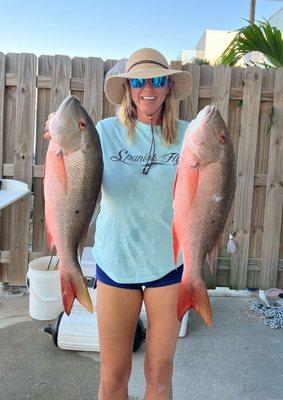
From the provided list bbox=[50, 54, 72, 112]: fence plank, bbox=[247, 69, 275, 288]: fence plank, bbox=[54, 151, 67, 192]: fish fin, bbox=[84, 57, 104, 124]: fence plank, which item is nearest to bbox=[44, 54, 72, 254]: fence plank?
bbox=[50, 54, 72, 112]: fence plank

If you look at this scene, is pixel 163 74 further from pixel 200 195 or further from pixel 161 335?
pixel 161 335

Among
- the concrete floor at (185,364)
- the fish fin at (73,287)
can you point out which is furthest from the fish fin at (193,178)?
the concrete floor at (185,364)

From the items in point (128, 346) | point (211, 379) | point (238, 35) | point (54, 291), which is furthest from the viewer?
point (238, 35)

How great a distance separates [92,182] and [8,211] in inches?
113

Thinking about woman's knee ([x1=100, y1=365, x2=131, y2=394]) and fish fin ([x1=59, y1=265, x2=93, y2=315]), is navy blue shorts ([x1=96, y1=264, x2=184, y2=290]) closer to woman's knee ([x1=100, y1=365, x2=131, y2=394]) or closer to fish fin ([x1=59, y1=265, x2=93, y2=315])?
fish fin ([x1=59, y1=265, x2=93, y2=315])

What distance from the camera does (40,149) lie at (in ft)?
14.5

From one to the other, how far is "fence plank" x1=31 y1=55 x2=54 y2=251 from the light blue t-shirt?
8.11ft

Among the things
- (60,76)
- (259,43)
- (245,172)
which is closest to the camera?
(60,76)

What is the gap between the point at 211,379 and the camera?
3.07m

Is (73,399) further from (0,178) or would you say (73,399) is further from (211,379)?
(0,178)

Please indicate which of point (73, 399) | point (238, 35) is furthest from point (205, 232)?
point (238, 35)

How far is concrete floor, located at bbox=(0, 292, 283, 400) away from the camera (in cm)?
290

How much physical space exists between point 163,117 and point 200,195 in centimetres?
51

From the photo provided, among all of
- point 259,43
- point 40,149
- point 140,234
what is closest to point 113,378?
point 140,234
